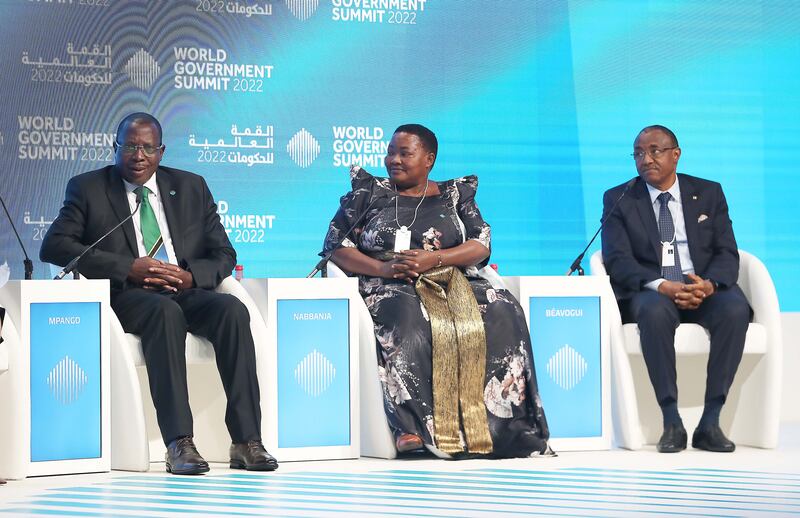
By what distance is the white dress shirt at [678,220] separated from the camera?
5605mm

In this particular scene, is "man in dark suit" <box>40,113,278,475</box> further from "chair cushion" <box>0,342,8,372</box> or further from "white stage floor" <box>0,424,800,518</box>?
"chair cushion" <box>0,342,8,372</box>

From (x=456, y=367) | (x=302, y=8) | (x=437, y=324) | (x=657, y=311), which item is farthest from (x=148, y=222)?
(x=657, y=311)

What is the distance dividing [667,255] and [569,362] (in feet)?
2.28

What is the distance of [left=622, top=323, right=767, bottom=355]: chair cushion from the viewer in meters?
5.33

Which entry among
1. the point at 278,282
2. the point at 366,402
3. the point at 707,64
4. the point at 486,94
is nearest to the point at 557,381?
the point at 366,402

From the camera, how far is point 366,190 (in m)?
5.47

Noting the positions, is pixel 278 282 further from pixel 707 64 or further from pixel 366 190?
pixel 707 64

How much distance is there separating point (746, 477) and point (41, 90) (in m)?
3.44

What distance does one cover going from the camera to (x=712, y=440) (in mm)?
5148

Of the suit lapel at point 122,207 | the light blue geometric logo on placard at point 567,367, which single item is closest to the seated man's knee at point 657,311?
the light blue geometric logo on placard at point 567,367

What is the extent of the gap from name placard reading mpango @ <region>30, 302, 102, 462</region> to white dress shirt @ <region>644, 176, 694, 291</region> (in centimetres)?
246

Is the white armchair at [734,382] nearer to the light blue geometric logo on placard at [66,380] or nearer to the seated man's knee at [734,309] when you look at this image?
the seated man's knee at [734,309]

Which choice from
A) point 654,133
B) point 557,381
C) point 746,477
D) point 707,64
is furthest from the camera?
point 707,64

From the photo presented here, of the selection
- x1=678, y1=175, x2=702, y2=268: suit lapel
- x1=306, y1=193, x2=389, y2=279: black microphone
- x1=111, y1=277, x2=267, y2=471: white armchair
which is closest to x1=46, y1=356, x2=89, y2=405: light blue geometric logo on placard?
x1=111, y1=277, x2=267, y2=471: white armchair
